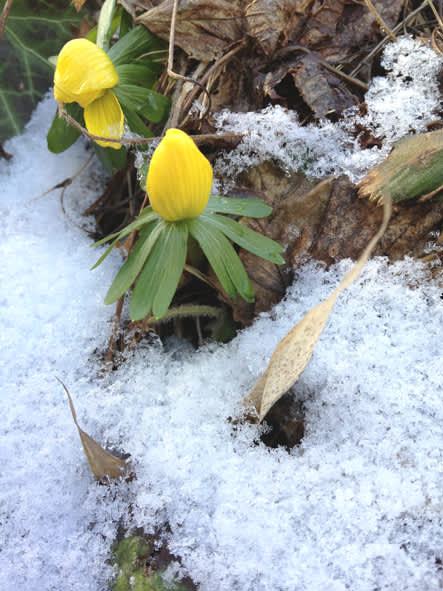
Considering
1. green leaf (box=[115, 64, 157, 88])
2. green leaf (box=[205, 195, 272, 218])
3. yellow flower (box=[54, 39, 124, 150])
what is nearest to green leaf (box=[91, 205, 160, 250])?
green leaf (box=[205, 195, 272, 218])

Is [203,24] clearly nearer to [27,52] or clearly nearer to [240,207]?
[240,207]

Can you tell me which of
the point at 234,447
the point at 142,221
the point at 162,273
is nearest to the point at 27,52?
the point at 142,221

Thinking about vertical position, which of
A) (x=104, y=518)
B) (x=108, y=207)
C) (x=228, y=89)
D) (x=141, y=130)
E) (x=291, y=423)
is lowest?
(x=104, y=518)

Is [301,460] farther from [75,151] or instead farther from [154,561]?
[75,151]

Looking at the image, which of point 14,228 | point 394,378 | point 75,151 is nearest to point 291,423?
point 394,378

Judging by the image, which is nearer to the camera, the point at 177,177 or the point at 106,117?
the point at 177,177

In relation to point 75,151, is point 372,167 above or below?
above

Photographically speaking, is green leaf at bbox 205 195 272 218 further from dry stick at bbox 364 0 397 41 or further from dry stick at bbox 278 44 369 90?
dry stick at bbox 364 0 397 41
